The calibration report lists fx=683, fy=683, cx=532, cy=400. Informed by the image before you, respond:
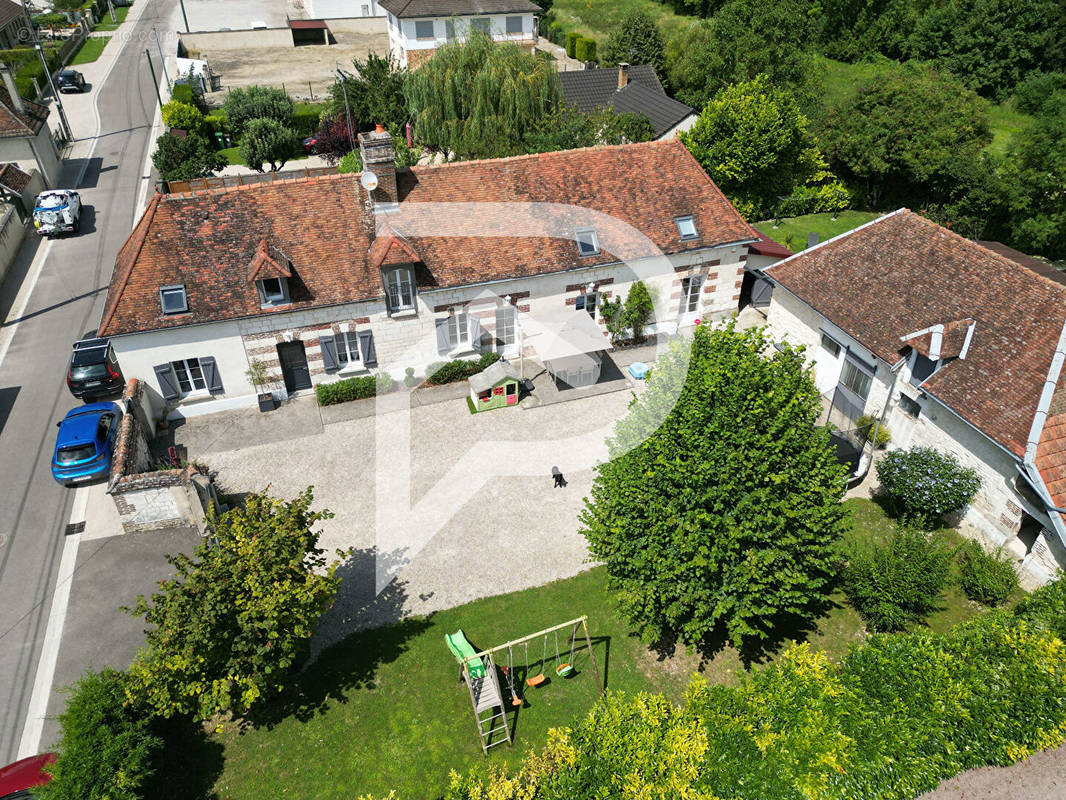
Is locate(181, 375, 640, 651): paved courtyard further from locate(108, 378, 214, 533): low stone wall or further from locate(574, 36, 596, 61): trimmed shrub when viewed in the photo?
locate(574, 36, 596, 61): trimmed shrub

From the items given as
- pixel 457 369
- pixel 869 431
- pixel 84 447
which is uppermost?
pixel 84 447

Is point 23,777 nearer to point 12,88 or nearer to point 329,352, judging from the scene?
point 329,352

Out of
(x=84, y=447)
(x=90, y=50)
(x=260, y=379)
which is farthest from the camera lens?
(x=90, y=50)

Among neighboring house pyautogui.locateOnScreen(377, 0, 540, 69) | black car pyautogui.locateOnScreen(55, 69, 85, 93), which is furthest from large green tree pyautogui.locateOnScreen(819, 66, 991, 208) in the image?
black car pyautogui.locateOnScreen(55, 69, 85, 93)

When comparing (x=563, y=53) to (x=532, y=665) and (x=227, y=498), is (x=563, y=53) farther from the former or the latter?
(x=532, y=665)

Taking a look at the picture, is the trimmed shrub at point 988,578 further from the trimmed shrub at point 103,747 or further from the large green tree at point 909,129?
the large green tree at point 909,129

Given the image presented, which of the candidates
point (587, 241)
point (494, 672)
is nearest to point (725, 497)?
point (494, 672)
